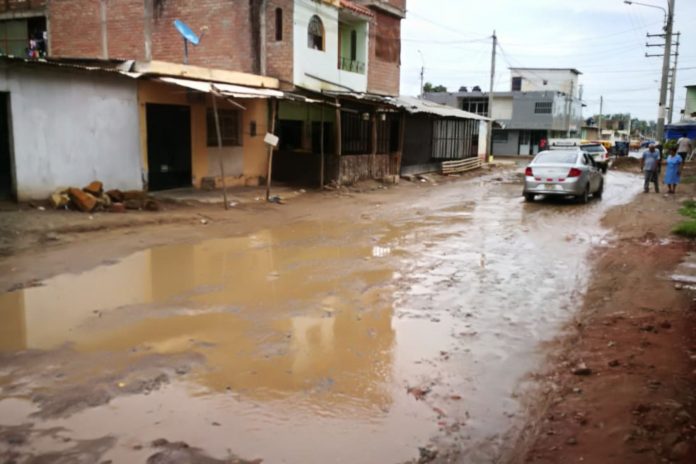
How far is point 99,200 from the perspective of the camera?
1260cm

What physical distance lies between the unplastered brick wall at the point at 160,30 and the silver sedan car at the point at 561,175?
10.3m

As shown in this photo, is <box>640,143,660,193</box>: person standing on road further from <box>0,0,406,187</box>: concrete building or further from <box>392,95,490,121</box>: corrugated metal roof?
<box>0,0,406,187</box>: concrete building

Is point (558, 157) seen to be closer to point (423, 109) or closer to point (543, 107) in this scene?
point (423, 109)

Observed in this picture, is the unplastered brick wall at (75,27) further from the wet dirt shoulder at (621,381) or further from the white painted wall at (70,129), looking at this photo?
the wet dirt shoulder at (621,381)

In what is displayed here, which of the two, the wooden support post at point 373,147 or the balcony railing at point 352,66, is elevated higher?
the balcony railing at point 352,66

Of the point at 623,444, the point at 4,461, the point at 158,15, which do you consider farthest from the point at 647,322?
the point at 158,15

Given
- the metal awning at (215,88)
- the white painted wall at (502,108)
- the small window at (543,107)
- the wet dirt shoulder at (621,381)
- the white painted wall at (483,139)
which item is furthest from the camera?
the white painted wall at (502,108)

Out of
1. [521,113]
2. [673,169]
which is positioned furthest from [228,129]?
[521,113]

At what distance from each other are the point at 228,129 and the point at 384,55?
11904 millimetres

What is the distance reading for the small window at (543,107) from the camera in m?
53.3

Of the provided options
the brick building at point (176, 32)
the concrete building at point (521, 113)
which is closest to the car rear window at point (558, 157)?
the brick building at point (176, 32)

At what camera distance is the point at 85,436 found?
3.95 meters

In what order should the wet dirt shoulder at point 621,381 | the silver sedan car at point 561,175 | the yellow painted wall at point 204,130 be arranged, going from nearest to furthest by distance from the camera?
1. the wet dirt shoulder at point 621,381
2. the yellow painted wall at point 204,130
3. the silver sedan car at point 561,175

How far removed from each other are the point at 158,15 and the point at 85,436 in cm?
2089
